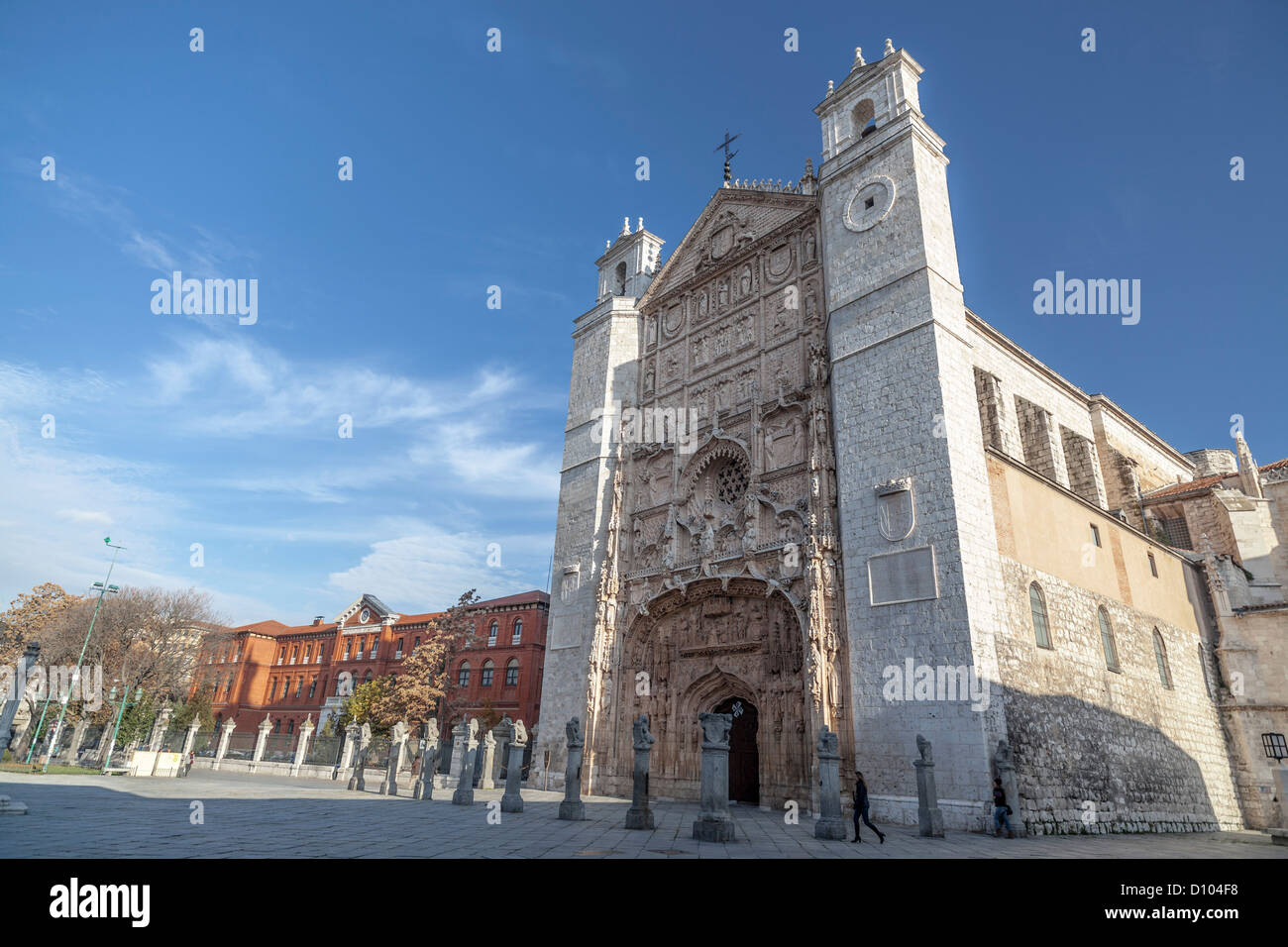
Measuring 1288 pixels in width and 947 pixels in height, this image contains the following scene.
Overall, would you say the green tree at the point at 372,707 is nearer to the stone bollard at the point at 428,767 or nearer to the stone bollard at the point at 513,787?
the stone bollard at the point at 428,767

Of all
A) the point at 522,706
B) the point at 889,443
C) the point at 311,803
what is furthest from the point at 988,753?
the point at 522,706

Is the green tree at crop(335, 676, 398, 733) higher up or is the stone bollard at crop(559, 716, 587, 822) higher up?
the green tree at crop(335, 676, 398, 733)

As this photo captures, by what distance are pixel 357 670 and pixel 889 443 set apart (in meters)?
45.4

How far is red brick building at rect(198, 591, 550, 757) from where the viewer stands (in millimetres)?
40344

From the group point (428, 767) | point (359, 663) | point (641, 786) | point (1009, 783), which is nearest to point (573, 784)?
point (641, 786)

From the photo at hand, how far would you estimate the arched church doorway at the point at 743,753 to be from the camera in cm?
1952

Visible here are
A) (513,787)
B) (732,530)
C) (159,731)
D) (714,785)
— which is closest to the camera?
(714,785)

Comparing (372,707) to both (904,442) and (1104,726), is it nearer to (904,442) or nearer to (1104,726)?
(904,442)

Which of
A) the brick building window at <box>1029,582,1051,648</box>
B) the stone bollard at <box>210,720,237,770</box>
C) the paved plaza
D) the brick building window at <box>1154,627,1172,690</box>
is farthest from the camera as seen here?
the stone bollard at <box>210,720,237,770</box>

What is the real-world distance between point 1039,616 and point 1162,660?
296 inches

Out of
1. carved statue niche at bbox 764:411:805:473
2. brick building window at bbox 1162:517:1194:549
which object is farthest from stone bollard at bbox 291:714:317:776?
Result: brick building window at bbox 1162:517:1194:549

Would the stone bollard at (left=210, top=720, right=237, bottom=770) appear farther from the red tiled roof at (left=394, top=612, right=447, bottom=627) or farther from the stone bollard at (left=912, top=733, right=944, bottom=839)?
the stone bollard at (left=912, top=733, right=944, bottom=839)

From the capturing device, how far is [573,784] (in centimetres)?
1353

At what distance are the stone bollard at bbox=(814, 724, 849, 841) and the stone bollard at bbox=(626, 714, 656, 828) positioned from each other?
3.02 metres
